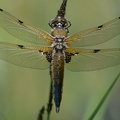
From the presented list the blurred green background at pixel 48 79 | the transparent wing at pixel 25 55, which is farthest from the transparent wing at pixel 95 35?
the blurred green background at pixel 48 79

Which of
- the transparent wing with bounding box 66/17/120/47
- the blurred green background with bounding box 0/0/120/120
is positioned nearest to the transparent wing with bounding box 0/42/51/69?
the transparent wing with bounding box 66/17/120/47

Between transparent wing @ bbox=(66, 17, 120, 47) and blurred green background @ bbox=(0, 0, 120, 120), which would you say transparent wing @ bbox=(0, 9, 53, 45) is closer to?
transparent wing @ bbox=(66, 17, 120, 47)

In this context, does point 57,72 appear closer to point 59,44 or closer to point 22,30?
point 59,44

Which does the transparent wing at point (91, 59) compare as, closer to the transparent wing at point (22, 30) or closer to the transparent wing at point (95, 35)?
the transparent wing at point (95, 35)

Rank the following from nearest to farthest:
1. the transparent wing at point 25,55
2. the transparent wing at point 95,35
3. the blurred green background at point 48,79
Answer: the transparent wing at point 25,55 → the transparent wing at point 95,35 → the blurred green background at point 48,79

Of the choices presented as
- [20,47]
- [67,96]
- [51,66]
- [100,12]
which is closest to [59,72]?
[51,66]
